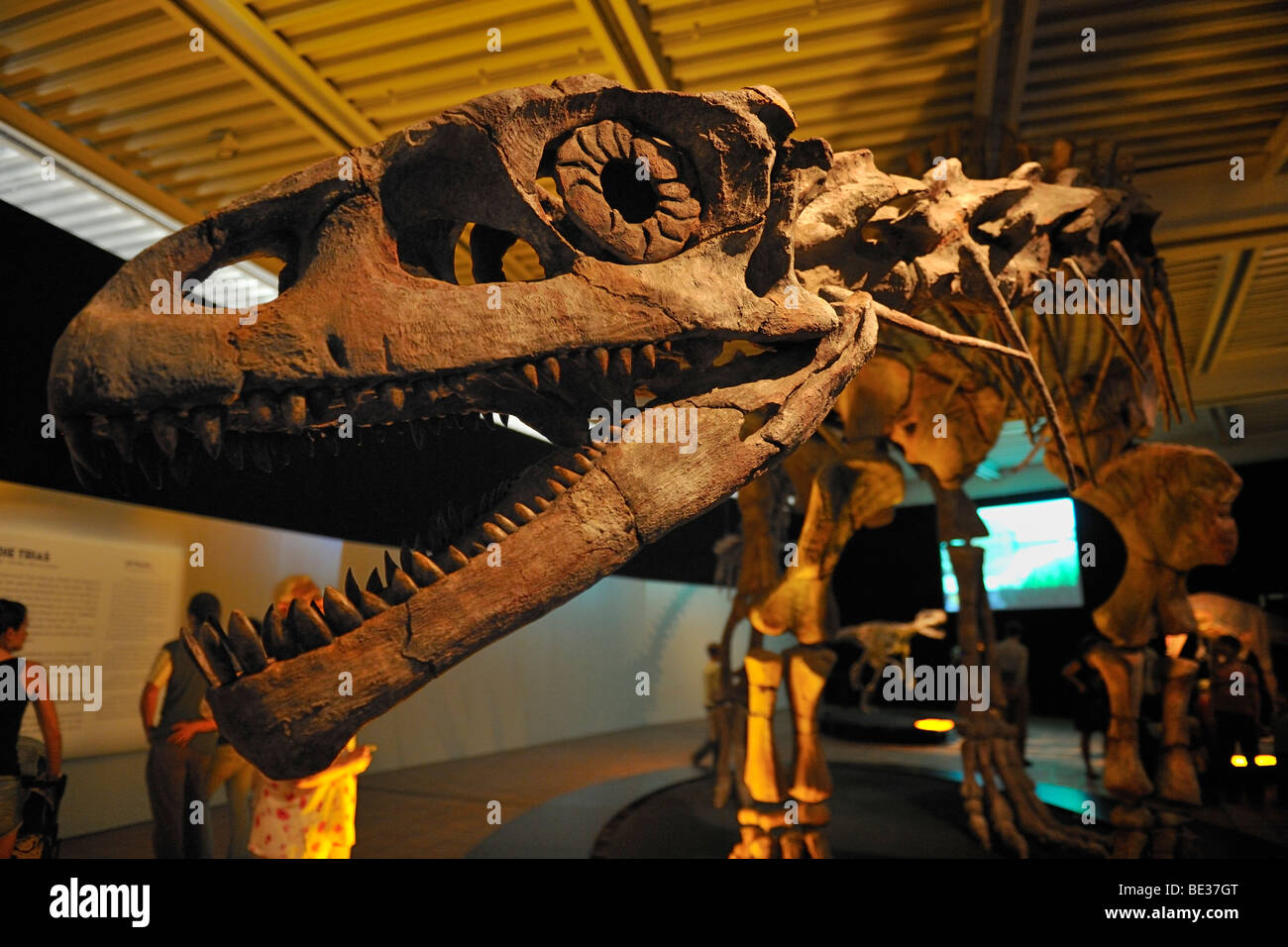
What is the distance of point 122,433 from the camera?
161cm

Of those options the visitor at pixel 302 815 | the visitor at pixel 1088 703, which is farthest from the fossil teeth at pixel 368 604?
the visitor at pixel 1088 703

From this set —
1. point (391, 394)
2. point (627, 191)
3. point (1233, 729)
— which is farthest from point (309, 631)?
point (1233, 729)

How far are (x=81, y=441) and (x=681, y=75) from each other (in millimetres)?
3681

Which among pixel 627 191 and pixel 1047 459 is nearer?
pixel 627 191

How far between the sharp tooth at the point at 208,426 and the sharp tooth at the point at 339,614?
377 mm

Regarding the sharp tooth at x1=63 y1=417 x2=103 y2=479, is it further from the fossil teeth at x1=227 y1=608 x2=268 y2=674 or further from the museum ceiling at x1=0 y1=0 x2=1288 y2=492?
the museum ceiling at x1=0 y1=0 x2=1288 y2=492

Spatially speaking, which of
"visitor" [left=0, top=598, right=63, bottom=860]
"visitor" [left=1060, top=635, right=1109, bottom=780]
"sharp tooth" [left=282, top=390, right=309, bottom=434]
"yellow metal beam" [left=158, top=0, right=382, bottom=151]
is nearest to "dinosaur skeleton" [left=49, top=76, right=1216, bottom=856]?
"sharp tooth" [left=282, top=390, right=309, bottom=434]

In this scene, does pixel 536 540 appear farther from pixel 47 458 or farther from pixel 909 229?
pixel 47 458

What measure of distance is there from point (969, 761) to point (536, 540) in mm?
4931

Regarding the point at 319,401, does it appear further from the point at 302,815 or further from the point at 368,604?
the point at 302,815

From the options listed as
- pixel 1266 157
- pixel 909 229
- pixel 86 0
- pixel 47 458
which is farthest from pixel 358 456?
pixel 1266 157

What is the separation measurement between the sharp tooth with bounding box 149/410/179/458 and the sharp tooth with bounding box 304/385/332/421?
26 cm

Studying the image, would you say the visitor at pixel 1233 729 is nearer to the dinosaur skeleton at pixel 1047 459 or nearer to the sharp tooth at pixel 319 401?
the dinosaur skeleton at pixel 1047 459

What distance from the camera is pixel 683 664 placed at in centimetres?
1486
